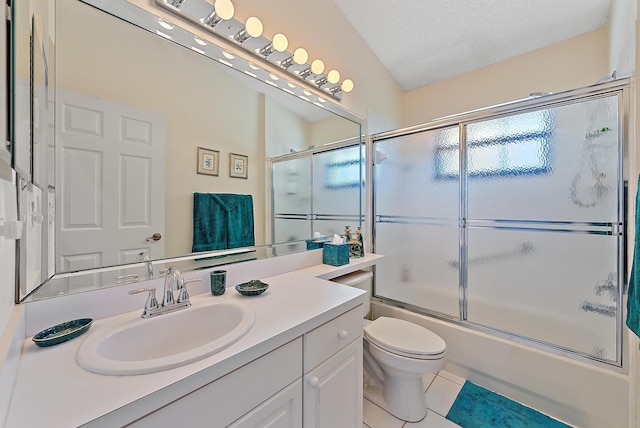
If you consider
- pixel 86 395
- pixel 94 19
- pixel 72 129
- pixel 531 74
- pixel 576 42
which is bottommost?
pixel 86 395

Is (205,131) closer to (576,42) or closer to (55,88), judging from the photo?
(55,88)

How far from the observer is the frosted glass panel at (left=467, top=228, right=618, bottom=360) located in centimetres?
138

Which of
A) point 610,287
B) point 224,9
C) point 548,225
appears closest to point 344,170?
point 224,9

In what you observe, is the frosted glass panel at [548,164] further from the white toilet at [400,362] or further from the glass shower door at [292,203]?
the glass shower door at [292,203]

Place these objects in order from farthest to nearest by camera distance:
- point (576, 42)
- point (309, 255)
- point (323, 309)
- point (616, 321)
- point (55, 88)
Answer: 1. point (576, 42)
2. point (309, 255)
3. point (616, 321)
4. point (323, 309)
5. point (55, 88)

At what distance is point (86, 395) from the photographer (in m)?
0.50

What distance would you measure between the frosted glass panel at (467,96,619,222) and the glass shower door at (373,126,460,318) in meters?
0.18

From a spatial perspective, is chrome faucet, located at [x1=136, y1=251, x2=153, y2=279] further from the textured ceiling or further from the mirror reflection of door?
the textured ceiling

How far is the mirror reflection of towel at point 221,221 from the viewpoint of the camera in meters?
1.14

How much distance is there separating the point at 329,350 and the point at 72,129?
1.17 metres

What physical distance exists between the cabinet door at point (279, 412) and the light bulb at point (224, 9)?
1554 millimetres

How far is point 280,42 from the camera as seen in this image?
4.69 ft

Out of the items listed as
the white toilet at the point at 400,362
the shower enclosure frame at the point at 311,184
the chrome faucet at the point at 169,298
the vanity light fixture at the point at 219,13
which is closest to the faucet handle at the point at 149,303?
the chrome faucet at the point at 169,298

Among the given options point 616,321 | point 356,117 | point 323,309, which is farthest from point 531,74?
point 323,309
